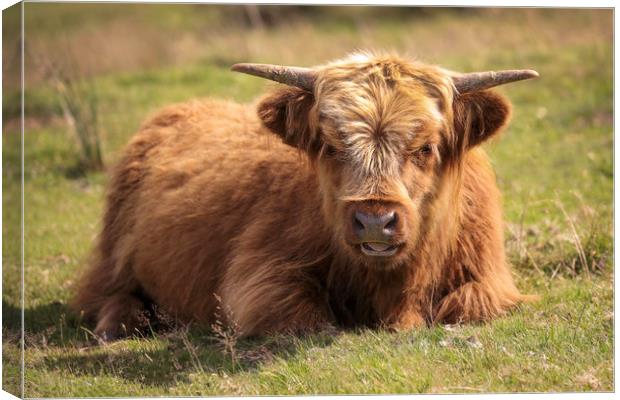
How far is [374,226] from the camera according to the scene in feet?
15.9

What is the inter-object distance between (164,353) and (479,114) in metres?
2.00

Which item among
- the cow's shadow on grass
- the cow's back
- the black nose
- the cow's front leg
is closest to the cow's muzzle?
the black nose

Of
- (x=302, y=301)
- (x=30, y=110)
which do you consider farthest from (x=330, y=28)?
(x=302, y=301)

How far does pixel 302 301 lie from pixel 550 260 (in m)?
2.02

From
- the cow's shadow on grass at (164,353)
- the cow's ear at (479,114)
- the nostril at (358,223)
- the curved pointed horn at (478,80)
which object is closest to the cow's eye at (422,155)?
the cow's ear at (479,114)

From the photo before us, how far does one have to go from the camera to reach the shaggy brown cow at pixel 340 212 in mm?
5141

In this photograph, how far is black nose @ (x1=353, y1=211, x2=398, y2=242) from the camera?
4.84 meters

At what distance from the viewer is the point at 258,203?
611 cm

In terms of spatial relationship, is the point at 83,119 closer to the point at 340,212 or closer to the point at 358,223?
the point at 340,212

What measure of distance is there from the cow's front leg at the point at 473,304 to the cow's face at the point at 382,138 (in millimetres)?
436

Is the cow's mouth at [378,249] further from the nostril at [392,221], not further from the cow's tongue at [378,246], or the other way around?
the nostril at [392,221]

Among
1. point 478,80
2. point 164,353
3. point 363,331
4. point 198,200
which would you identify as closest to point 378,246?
point 363,331

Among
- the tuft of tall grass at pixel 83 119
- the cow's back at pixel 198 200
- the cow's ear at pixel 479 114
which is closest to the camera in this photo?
the cow's ear at pixel 479 114

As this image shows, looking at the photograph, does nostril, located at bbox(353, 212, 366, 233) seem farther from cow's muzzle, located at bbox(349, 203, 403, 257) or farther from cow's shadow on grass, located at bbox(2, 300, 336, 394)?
cow's shadow on grass, located at bbox(2, 300, 336, 394)
